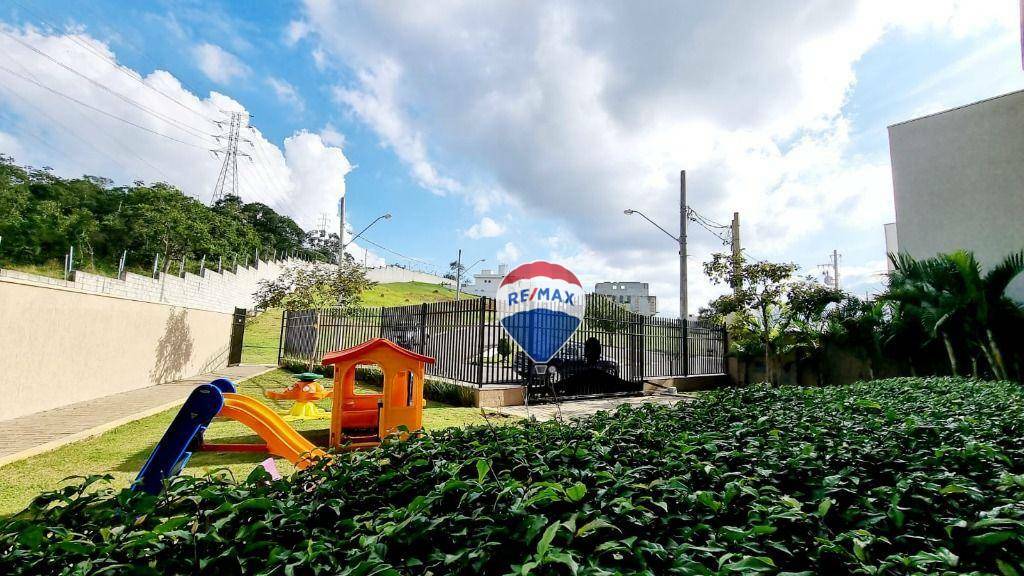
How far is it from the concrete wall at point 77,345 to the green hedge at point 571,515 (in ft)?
28.0

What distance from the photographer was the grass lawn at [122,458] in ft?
14.5

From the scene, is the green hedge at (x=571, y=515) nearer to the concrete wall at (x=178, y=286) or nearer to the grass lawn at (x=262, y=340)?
the concrete wall at (x=178, y=286)

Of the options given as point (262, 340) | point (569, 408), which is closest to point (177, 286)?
point (262, 340)

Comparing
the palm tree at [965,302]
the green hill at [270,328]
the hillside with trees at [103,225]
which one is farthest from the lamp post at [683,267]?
the hillside with trees at [103,225]

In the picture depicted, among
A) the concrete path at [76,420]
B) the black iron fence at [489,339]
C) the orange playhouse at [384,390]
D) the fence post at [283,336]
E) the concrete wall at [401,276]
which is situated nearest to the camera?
the concrete path at [76,420]

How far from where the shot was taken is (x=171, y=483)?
1.52 meters

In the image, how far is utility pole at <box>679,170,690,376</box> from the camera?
1480cm

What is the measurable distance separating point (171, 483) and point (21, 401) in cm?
896

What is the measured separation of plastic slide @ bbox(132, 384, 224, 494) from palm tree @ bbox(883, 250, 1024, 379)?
1315cm

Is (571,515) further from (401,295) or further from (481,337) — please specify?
(401,295)

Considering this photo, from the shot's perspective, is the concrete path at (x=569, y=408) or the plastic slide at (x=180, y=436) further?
the concrete path at (x=569, y=408)

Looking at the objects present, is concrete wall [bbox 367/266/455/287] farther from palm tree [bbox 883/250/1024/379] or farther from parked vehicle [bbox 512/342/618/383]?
palm tree [bbox 883/250/1024/379]

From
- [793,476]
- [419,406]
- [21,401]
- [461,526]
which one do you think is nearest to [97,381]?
[21,401]

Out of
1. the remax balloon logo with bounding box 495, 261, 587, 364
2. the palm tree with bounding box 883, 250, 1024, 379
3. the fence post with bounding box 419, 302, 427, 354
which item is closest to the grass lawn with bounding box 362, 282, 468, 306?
the fence post with bounding box 419, 302, 427, 354
